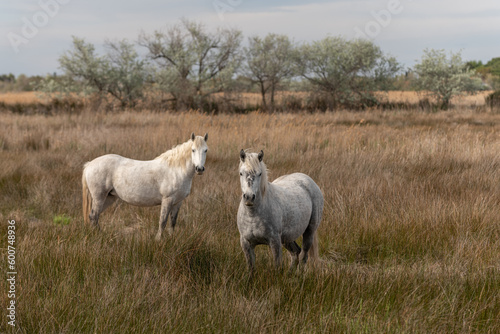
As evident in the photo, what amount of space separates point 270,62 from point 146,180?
88.6ft

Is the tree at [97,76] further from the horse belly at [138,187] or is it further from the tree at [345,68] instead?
the horse belly at [138,187]

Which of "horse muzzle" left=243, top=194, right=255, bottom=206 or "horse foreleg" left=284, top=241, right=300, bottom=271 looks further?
"horse foreleg" left=284, top=241, right=300, bottom=271

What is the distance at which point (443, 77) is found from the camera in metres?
31.7

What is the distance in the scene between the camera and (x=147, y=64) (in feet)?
94.8

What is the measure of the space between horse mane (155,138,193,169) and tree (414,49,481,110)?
29844 millimetres

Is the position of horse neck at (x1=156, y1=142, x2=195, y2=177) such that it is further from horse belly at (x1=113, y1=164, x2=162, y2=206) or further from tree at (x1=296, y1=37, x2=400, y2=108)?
tree at (x1=296, y1=37, x2=400, y2=108)

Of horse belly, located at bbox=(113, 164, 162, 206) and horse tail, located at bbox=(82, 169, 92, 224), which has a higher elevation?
horse belly, located at bbox=(113, 164, 162, 206)

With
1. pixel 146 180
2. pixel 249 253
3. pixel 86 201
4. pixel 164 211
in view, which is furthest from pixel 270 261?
pixel 86 201

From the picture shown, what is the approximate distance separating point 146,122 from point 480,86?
2863 cm

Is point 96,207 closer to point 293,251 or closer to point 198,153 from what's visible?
point 198,153

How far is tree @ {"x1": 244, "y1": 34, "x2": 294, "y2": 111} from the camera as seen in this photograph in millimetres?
30578

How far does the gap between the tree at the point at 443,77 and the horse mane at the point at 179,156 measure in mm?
29844

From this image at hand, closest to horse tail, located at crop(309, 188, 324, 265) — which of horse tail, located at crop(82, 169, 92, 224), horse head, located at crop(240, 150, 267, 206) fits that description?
horse head, located at crop(240, 150, 267, 206)

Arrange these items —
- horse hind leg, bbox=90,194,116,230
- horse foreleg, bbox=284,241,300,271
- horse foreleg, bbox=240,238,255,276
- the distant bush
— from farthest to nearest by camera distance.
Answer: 1. the distant bush
2. horse hind leg, bbox=90,194,116,230
3. horse foreleg, bbox=284,241,300,271
4. horse foreleg, bbox=240,238,255,276
